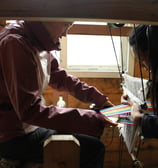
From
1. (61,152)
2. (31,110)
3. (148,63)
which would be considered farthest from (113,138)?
(61,152)

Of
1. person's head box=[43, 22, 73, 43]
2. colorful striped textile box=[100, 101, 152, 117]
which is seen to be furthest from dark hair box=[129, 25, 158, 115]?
person's head box=[43, 22, 73, 43]

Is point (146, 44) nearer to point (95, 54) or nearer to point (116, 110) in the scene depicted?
point (116, 110)

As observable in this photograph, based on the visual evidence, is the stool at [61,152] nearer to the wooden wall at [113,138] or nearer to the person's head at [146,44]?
the person's head at [146,44]

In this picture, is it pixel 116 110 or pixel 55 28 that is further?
pixel 116 110

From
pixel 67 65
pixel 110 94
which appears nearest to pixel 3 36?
pixel 67 65

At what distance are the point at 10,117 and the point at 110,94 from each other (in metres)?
1.09

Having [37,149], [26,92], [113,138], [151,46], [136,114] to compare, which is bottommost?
[113,138]

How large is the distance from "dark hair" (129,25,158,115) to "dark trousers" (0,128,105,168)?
0.30m

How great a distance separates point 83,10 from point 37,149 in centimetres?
59

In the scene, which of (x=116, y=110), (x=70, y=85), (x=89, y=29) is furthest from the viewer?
(x=89, y=29)

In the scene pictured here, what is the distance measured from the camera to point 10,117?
889mm

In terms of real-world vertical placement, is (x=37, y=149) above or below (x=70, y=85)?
below

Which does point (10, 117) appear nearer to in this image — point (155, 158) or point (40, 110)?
point (40, 110)

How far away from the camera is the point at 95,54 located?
187 cm
